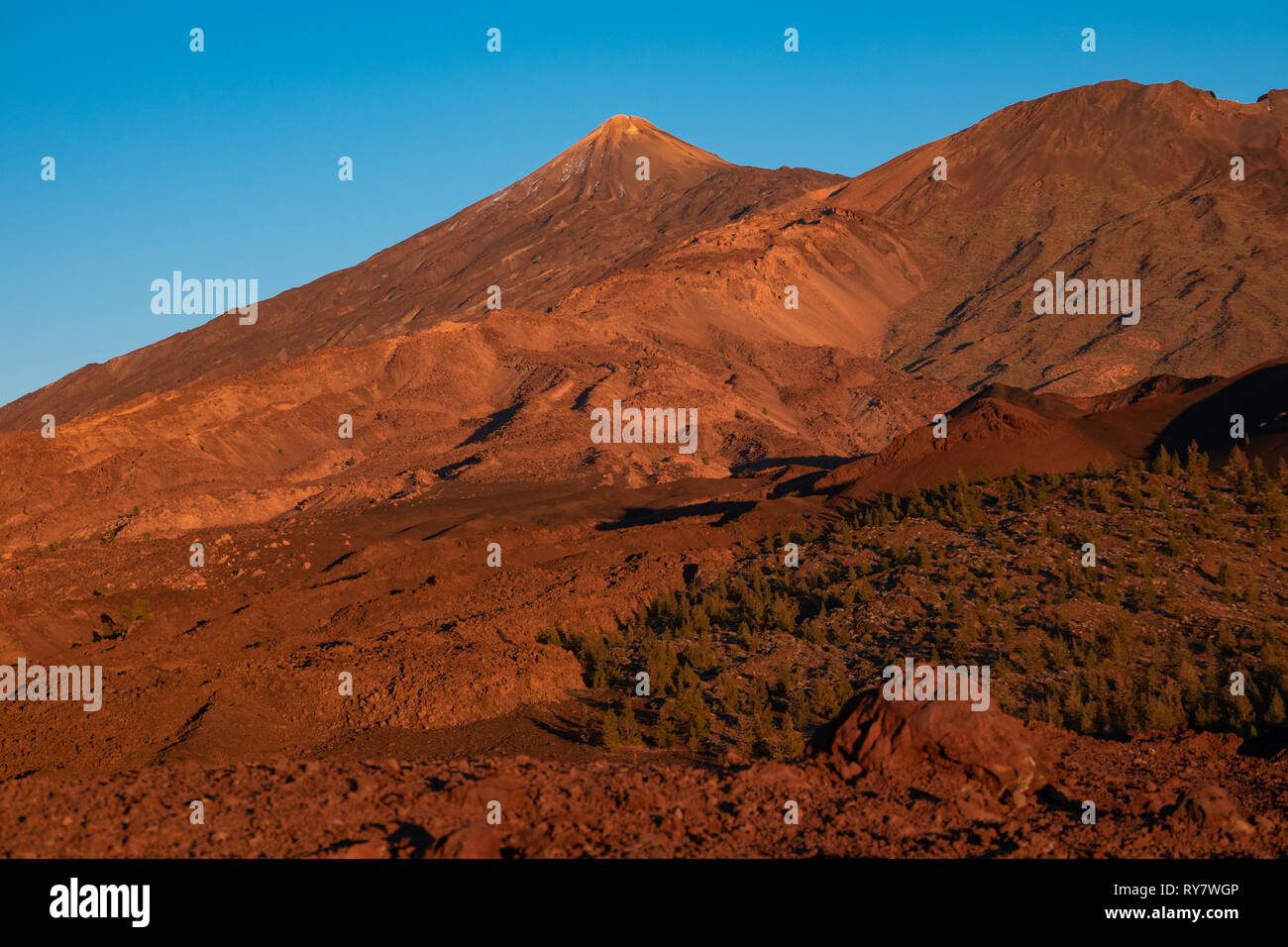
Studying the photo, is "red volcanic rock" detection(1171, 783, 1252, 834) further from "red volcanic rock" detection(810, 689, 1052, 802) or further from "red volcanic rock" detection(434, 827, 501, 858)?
"red volcanic rock" detection(434, 827, 501, 858)

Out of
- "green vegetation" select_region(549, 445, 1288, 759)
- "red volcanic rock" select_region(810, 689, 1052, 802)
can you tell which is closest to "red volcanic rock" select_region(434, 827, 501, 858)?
"red volcanic rock" select_region(810, 689, 1052, 802)

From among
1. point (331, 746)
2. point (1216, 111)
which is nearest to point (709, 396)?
point (331, 746)

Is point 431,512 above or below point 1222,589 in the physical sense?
above

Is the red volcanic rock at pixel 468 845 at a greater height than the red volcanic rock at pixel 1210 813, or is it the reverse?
the red volcanic rock at pixel 468 845

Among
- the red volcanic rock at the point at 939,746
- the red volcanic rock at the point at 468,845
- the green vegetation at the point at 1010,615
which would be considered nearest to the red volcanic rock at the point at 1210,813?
the red volcanic rock at the point at 939,746

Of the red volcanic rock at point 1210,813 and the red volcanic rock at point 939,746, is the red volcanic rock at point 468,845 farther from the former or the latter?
the red volcanic rock at point 1210,813

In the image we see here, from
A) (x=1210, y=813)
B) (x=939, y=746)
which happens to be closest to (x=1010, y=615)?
(x=939, y=746)

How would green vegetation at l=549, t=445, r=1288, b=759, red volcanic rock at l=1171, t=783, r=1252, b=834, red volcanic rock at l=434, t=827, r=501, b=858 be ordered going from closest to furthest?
red volcanic rock at l=434, t=827, r=501, b=858 < red volcanic rock at l=1171, t=783, r=1252, b=834 < green vegetation at l=549, t=445, r=1288, b=759
